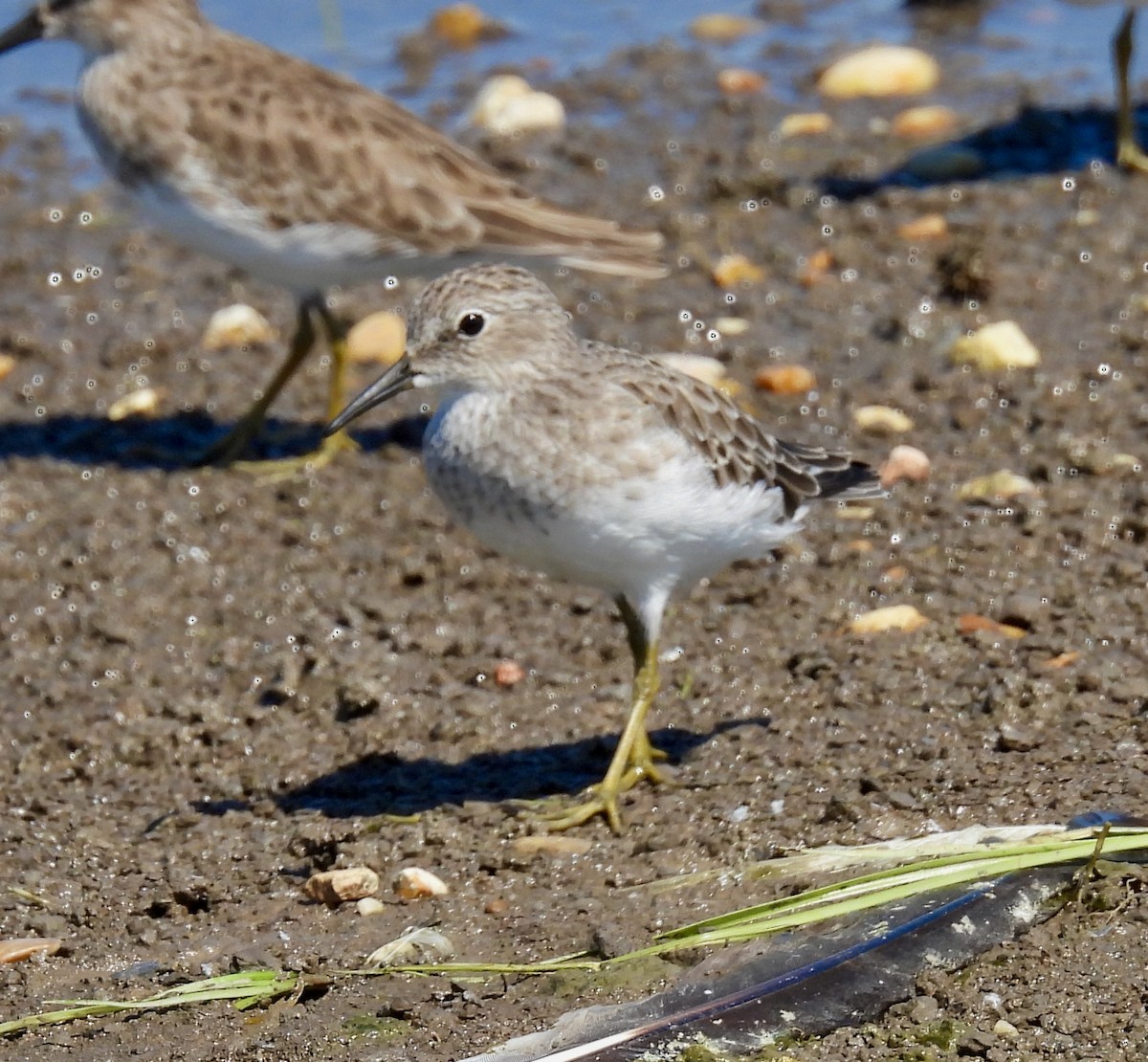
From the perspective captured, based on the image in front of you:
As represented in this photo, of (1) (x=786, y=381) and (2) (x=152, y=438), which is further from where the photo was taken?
(2) (x=152, y=438)

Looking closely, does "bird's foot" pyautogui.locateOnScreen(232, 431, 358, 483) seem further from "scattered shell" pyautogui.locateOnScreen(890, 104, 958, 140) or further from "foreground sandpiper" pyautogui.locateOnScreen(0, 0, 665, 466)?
"scattered shell" pyautogui.locateOnScreen(890, 104, 958, 140)

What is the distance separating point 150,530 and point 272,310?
2076 millimetres

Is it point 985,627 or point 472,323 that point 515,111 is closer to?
point 985,627

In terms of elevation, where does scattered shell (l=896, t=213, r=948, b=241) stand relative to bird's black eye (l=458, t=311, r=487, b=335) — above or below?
below

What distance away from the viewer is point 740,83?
10820mm

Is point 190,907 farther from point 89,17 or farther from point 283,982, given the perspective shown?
point 89,17

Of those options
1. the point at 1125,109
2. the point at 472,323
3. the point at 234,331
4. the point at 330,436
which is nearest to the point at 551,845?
the point at 472,323

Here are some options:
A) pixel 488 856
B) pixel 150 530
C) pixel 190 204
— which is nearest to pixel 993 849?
pixel 488 856

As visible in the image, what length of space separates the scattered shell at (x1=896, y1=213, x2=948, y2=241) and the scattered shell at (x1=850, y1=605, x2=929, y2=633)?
3324 mm

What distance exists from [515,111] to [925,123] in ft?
7.17

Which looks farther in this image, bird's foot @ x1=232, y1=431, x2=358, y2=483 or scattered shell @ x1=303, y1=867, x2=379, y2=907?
bird's foot @ x1=232, y1=431, x2=358, y2=483

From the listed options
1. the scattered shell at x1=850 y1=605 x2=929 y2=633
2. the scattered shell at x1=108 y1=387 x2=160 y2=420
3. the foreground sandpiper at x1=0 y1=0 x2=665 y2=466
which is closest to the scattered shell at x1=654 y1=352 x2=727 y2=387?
the foreground sandpiper at x1=0 y1=0 x2=665 y2=466

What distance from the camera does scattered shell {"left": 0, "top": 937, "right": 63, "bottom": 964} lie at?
4504 mm

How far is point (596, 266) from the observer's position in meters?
7.59
